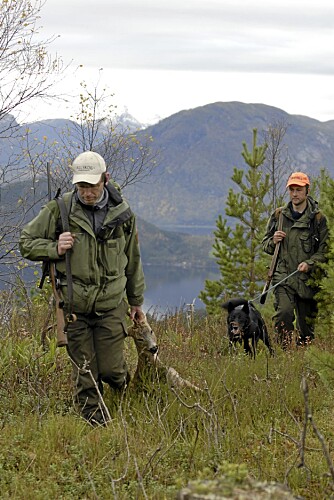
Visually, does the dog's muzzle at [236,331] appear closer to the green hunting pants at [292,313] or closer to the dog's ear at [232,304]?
the dog's ear at [232,304]

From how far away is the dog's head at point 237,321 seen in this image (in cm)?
829

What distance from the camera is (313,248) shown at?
27.9 feet

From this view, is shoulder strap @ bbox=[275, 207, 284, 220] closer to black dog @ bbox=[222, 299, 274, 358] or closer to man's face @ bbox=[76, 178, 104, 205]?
black dog @ bbox=[222, 299, 274, 358]

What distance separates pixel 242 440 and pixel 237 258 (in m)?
15.5

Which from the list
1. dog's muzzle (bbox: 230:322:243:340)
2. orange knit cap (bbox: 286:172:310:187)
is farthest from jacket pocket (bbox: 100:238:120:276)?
orange knit cap (bbox: 286:172:310:187)

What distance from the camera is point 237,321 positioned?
8.35 metres

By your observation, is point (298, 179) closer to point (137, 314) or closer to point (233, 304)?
point (233, 304)

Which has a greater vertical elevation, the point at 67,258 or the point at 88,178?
the point at 88,178

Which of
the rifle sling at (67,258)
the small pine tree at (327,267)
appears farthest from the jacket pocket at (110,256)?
the small pine tree at (327,267)

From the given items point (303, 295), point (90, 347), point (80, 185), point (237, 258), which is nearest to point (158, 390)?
point (90, 347)

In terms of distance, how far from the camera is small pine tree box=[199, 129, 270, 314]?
19.8 meters

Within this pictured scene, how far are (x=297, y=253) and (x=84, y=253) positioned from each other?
378cm

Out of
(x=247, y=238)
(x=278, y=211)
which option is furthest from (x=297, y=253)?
(x=247, y=238)

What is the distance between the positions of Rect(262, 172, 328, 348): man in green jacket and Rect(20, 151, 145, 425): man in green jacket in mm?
3030
